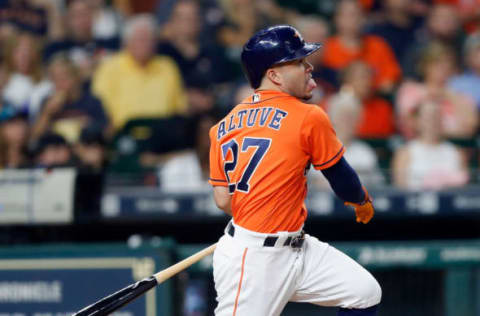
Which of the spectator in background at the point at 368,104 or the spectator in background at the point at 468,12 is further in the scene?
the spectator in background at the point at 468,12

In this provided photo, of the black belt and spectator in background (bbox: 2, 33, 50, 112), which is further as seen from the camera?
spectator in background (bbox: 2, 33, 50, 112)

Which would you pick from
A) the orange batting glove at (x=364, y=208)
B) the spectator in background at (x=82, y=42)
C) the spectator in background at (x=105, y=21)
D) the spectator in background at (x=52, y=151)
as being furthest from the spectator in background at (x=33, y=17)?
the orange batting glove at (x=364, y=208)

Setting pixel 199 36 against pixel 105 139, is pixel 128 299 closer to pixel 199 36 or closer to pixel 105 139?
pixel 105 139

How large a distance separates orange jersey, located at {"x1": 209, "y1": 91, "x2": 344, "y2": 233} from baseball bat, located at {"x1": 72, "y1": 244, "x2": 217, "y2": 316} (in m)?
0.37

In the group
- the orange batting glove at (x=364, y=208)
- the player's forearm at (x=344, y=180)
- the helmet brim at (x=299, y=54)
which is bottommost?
the orange batting glove at (x=364, y=208)

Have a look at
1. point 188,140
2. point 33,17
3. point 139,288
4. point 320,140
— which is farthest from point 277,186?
point 33,17

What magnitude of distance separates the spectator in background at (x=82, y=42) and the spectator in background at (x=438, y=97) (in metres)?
2.57

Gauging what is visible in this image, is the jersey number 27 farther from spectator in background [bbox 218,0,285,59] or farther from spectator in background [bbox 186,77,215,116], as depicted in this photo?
spectator in background [bbox 218,0,285,59]

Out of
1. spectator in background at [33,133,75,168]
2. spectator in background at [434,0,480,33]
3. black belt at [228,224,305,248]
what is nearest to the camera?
black belt at [228,224,305,248]

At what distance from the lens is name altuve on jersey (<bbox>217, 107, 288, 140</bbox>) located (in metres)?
2.90

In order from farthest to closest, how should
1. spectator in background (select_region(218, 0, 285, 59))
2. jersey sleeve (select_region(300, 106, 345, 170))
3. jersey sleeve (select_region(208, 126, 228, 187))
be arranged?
1. spectator in background (select_region(218, 0, 285, 59))
2. jersey sleeve (select_region(208, 126, 228, 187))
3. jersey sleeve (select_region(300, 106, 345, 170))

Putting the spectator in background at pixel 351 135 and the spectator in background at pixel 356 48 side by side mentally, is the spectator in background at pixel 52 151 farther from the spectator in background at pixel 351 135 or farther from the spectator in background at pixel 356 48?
the spectator in background at pixel 356 48

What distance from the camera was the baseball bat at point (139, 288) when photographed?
328cm

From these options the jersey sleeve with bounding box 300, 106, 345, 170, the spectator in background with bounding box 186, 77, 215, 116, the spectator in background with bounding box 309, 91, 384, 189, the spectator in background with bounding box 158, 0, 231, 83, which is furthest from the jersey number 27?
the spectator in background with bounding box 158, 0, 231, 83
